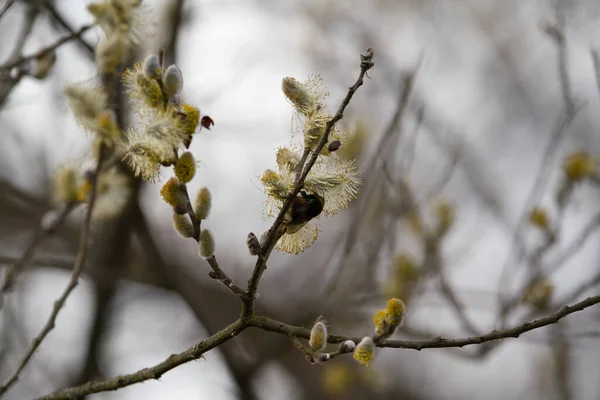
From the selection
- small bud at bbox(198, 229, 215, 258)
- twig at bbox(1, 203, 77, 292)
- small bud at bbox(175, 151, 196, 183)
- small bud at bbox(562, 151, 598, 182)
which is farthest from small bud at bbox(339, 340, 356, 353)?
small bud at bbox(562, 151, 598, 182)

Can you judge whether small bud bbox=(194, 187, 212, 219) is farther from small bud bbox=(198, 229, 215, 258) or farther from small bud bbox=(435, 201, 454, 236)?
small bud bbox=(435, 201, 454, 236)

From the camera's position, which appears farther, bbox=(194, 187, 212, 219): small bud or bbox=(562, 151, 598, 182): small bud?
bbox=(562, 151, 598, 182): small bud

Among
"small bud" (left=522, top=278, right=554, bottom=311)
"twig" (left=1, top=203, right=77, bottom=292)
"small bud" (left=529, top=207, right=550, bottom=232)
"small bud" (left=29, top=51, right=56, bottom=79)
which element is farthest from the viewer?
"small bud" (left=529, top=207, right=550, bottom=232)

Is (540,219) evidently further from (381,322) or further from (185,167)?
(185,167)

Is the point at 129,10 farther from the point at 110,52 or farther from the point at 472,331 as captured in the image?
the point at 472,331

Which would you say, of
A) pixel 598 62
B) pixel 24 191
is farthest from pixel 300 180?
pixel 24 191

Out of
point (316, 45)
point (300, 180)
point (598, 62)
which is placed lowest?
point (300, 180)
